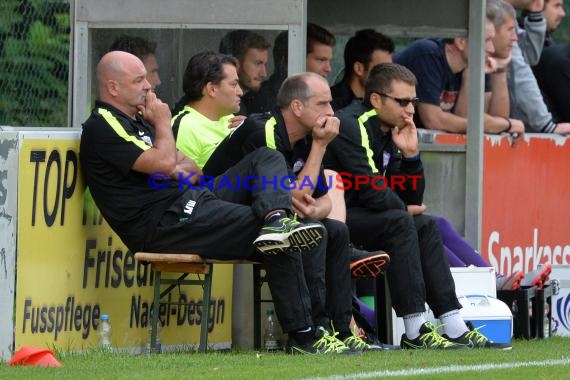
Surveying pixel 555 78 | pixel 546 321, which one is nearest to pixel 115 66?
pixel 546 321

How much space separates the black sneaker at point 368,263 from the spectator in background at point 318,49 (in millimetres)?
2746

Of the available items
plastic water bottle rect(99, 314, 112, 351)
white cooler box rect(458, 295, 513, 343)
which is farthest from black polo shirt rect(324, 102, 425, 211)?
plastic water bottle rect(99, 314, 112, 351)

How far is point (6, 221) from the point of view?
25.9 ft

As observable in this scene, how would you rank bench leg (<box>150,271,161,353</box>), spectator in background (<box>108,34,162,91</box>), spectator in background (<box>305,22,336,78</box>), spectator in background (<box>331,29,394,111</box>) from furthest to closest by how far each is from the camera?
spectator in background (<box>305,22,336,78</box>) → spectator in background (<box>331,29,394,111</box>) → spectator in background (<box>108,34,162,91</box>) → bench leg (<box>150,271,161,353</box>)

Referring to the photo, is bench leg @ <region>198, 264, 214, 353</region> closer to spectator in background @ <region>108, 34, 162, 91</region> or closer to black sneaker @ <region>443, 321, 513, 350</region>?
black sneaker @ <region>443, 321, 513, 350</region>

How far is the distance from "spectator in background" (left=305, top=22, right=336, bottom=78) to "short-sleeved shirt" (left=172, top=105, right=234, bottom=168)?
221cm

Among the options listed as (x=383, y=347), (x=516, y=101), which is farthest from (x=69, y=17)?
(x=516, y=101)

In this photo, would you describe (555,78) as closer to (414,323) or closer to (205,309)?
(414,323)

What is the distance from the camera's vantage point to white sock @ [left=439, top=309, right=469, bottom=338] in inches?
361

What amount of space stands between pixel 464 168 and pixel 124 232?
4.05 m

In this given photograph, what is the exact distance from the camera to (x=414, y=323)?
9.08 m

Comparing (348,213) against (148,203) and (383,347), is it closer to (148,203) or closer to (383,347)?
(383,347)

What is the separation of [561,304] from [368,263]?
2458mm

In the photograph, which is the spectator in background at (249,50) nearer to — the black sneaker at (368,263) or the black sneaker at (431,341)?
the black sneaker at (368,263)
